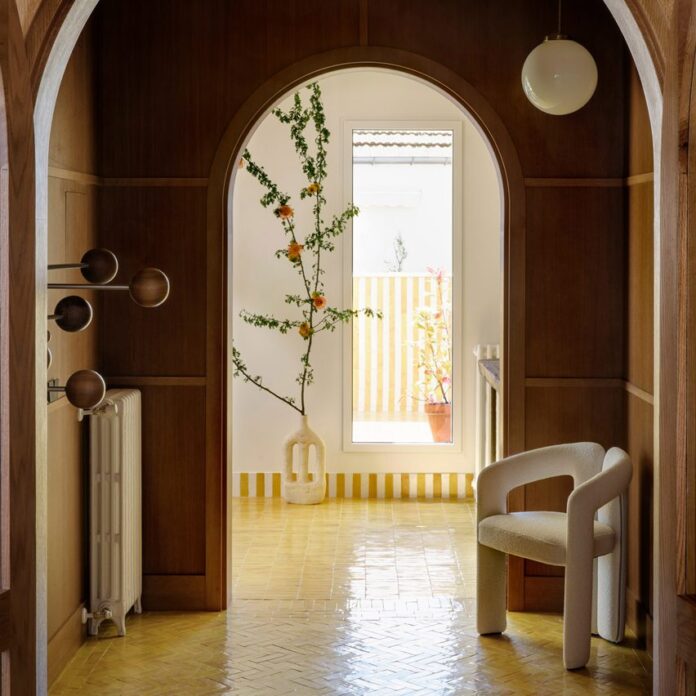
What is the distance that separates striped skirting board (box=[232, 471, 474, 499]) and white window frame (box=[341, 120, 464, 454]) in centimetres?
19

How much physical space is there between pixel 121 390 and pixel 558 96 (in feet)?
7.39

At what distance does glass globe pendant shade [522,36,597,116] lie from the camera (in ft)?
13.9

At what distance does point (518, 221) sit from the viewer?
15.8 ft

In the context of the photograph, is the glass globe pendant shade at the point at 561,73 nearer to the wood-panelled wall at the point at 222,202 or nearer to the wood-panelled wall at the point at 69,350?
the wood-panelled wall at the point at 222,202

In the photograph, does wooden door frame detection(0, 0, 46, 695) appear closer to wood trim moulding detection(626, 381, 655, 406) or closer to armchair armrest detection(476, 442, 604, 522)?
armchair armrest detection(476, 442, 604, 522)

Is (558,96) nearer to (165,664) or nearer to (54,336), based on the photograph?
(54,336)

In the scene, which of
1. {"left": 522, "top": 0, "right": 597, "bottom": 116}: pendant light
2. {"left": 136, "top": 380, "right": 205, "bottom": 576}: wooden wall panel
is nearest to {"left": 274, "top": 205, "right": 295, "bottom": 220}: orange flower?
{"left": 136, "top": 380, "right": 205, "bottom": 576}: wooden wall panel

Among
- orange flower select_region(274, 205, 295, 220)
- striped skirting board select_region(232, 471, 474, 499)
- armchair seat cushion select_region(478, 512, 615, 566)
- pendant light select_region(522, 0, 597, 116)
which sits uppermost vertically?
pendant light select_region(522, 0, 597, 116)

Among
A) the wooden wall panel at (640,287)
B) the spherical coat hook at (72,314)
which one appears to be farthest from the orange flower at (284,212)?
the spherical coat hook at (72,314)

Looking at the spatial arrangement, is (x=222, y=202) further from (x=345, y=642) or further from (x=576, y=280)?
(x=345, y=642)

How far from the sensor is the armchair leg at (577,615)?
4082 millimetres

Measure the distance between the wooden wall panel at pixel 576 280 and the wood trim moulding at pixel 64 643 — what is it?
2264mm

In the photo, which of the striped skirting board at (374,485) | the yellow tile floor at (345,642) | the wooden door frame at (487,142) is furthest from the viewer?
the striped skirting board at (374,485)

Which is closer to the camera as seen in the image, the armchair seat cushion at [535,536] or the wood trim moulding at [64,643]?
the wood trim moulding at [64,643]
